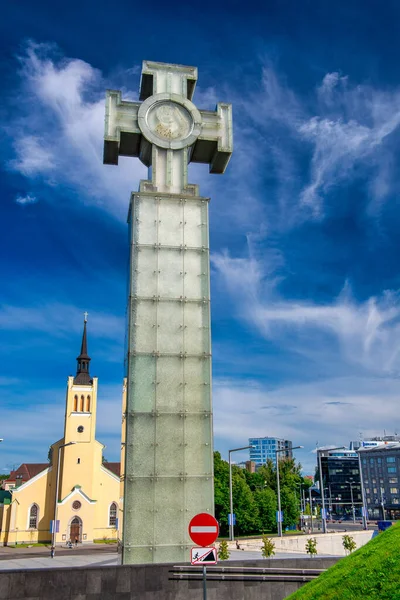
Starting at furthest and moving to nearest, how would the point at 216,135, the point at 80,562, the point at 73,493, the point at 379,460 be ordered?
the point at 379,460 → the point at 73,493 → the point at 80,562 → the point at 216,135

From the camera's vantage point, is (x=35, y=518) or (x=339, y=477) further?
(x=339, y=477)

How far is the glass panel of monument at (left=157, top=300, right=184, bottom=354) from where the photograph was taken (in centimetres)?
1942

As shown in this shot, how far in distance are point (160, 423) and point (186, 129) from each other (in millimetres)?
11789

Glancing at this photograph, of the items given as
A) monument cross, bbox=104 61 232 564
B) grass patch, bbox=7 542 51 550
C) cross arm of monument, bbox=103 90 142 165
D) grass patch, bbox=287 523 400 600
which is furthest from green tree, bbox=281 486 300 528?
grass patch, bbox=287 523 400 600

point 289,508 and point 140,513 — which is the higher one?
point 140,513

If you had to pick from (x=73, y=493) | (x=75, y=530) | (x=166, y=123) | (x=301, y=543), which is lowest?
(x=301, y=543)

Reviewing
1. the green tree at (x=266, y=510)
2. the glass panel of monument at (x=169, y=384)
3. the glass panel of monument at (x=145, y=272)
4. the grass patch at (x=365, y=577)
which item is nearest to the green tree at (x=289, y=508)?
the green tree at (x=266, y=510)

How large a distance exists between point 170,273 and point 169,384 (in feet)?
13.6

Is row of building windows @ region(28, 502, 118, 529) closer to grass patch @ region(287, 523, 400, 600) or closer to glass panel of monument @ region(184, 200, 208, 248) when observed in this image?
glass panel of monument @ region(184, 200, 208, 248)

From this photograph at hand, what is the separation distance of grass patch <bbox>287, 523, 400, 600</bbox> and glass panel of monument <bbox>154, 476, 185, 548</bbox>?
7.99 meters

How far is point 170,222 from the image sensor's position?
20.9 m

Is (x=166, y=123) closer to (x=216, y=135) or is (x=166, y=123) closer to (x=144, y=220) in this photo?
(x=216, y=135)

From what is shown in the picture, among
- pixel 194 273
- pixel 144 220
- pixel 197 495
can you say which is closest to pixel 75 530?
pixel 197 495

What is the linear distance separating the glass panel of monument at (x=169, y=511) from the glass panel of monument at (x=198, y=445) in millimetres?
700
